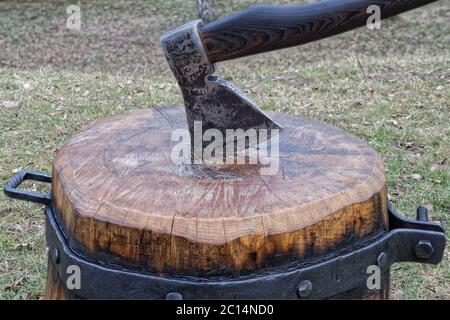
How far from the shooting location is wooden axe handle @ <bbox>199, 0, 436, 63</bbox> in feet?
6.18

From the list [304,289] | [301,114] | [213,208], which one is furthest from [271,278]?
[301,114]

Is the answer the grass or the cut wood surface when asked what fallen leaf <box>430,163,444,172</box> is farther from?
the cut wood surface

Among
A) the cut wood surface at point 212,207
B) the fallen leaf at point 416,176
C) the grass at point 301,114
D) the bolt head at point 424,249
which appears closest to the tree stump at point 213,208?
the cut wood surface at point 212,207

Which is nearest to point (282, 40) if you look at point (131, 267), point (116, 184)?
point (116, 184)

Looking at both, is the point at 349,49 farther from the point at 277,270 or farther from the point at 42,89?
the point at 277,270

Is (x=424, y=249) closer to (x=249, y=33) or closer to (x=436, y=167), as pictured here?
(x=249, y=33)

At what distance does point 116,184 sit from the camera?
1.85 metres

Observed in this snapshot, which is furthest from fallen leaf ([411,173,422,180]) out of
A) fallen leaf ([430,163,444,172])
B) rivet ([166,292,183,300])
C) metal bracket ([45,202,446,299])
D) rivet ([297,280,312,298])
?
rivet ([166,292,183,300])

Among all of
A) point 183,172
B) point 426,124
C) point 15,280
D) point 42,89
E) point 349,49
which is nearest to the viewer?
point 183,172

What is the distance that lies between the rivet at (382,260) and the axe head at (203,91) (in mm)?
532

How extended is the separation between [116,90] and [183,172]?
3.93m

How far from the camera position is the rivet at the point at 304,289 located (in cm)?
170
